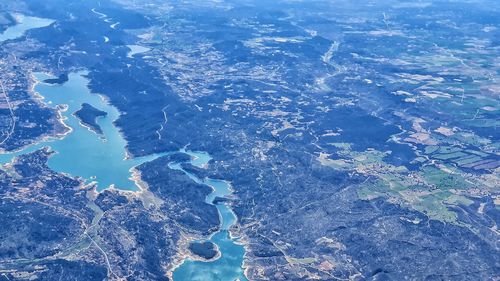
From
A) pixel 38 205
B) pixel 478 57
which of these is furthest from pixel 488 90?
pixel 38 205

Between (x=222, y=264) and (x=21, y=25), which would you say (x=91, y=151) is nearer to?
(x=222, y=264)

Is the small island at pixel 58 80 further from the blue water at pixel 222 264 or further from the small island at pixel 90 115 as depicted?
the blue water at pixel 222 264

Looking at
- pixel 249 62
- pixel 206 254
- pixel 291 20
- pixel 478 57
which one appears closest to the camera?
pixel 206 254

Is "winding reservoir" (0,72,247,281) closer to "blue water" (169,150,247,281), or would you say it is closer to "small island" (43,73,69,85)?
"blue water" (169,150,247,281)

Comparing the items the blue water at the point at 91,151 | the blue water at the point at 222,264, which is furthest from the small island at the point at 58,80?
the blue water at the point at 222,264

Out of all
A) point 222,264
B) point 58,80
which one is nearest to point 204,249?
point 222,264

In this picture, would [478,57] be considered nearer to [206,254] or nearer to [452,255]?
[452,255]

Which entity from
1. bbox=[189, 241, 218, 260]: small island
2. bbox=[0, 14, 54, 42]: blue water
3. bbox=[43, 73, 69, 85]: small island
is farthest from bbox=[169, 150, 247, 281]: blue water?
bbox=[0, 14, 54, 42]: blue water
